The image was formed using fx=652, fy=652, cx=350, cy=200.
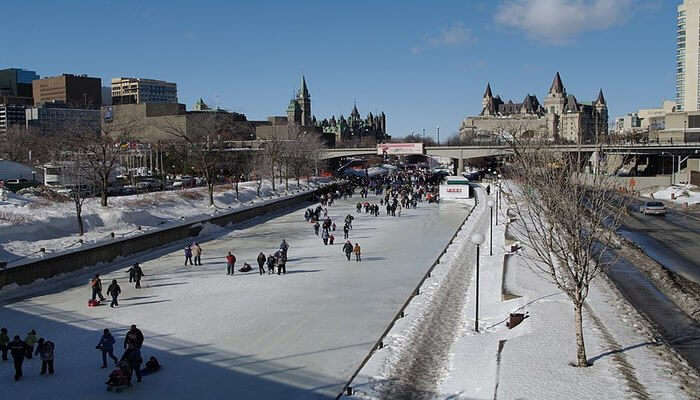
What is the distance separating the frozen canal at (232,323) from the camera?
1301 centimetres

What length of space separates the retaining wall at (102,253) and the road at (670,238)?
22.8 meters

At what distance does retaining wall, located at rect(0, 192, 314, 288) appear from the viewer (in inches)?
890

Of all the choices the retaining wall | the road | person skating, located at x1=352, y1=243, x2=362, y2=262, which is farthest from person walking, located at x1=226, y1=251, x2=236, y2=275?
the road

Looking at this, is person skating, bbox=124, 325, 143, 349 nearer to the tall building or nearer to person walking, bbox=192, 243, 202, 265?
person walking, bbox=192, 243, 202, 265

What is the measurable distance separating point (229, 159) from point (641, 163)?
246 feet

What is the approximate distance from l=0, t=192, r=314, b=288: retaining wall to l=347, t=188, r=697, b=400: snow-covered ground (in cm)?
1358

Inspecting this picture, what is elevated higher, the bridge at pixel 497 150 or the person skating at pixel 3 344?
the bridge at pixel 497 150

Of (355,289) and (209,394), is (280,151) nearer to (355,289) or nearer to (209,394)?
(355,289)

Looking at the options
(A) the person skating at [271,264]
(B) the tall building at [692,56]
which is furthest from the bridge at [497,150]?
(B) the tall building at [692,56]

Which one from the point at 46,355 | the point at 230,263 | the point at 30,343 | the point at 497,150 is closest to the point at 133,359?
the point at 46,355

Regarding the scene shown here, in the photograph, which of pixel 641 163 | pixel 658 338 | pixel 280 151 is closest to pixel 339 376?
pixel 658 338

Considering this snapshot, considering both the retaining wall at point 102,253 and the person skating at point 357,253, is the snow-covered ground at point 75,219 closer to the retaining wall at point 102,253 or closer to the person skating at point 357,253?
the retaining wall at point 102,253

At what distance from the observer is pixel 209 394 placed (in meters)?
12.4

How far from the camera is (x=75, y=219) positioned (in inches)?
1264
